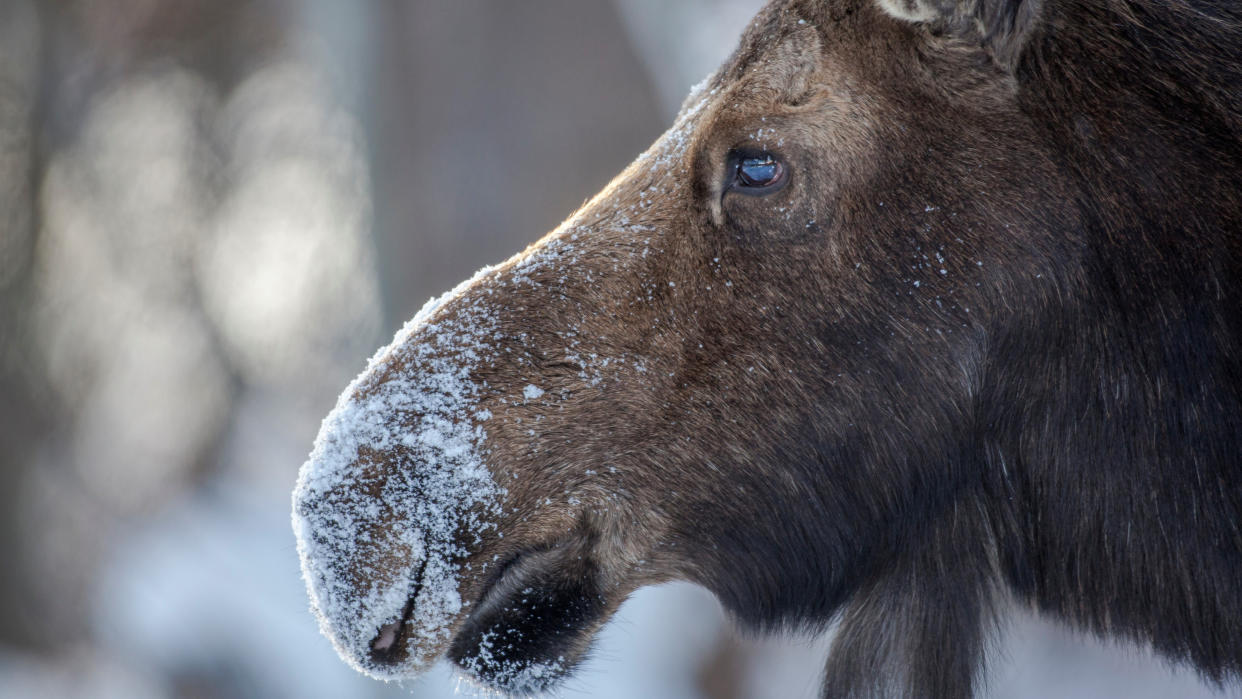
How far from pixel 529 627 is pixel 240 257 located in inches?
198

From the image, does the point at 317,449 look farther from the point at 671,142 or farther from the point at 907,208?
the point at 907,208

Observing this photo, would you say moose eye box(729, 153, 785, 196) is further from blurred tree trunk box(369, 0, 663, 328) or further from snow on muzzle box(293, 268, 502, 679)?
blurred tree trunk box(369, 0, 663, 328)

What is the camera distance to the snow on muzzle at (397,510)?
5.41ft

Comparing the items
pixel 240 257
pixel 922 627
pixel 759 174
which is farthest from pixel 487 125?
pixel 922 627

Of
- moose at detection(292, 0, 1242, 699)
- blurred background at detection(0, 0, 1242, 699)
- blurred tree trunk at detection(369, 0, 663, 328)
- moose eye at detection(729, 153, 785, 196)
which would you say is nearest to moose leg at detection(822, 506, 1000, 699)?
moose at detection(292, 0, 1242, 699)

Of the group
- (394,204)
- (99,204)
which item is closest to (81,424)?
(99,204)

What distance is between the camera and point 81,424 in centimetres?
579

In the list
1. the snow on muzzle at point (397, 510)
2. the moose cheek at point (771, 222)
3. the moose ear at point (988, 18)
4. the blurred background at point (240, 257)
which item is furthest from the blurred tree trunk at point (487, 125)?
the moose ear at point (988, 18)

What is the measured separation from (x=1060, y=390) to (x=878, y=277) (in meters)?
0.36

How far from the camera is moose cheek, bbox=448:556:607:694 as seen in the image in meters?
1.77

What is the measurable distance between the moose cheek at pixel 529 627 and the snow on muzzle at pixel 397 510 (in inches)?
3.3

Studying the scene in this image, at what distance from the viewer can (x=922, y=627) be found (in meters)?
2.06

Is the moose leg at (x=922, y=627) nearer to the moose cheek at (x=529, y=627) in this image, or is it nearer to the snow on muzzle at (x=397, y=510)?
the moose cheek at (x=529, y=627)

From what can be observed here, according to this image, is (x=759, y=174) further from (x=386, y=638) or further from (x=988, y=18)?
(x=386, y=638)
